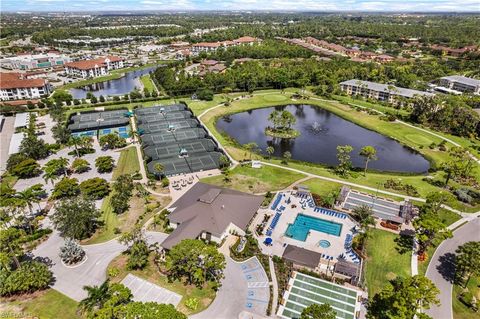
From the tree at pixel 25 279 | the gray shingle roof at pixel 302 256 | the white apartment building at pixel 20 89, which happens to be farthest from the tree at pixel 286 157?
the white apartment building at pixel 20 89

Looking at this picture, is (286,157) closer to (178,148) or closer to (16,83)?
(178,148)

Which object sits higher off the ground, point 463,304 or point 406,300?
point 406,300

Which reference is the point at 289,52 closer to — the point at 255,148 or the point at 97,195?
the point at 255,148

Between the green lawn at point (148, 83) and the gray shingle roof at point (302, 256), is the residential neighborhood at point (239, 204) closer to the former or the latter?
the gray shingle roof at point (302, 256)

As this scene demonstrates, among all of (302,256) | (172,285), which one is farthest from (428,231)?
(172,285)

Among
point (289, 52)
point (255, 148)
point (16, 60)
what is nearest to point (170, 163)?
point (255, 148)

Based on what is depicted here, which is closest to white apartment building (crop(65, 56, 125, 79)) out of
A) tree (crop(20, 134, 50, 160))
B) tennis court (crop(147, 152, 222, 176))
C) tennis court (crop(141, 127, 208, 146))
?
tennis court (crop(141, 127, 208, 146))

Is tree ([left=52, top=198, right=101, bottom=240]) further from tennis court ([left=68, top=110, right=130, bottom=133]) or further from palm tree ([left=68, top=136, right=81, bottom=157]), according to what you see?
tennis court ([left=68, top=110, right=130, bottom=133])
